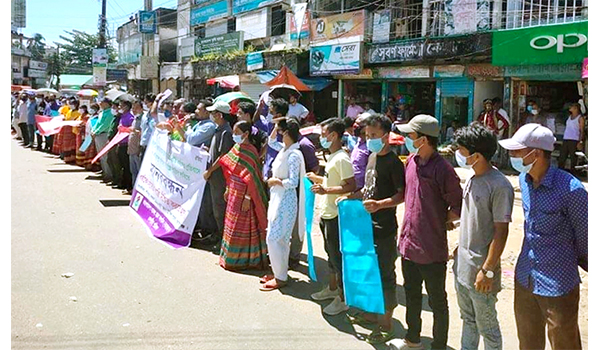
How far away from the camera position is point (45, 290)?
5352 mm

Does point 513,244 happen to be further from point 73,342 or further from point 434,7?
point 434,7

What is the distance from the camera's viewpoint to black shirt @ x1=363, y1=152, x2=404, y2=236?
4355 mm

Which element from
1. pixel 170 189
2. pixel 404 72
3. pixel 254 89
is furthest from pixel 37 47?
pixel 170 189

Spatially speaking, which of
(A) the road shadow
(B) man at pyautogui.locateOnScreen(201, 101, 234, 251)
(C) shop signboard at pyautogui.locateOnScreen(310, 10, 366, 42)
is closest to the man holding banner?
(B) man at pyautogui.locateOnScreen(201, 101, 234, 251)

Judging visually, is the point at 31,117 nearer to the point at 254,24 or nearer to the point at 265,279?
the point at 254,24

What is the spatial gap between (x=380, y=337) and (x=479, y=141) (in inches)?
69.7

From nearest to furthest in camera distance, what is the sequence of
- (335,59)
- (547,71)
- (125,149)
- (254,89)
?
1. (125,149)
2. (547,71)
3. (335,59)
4. (254,89)

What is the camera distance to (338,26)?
19.9 metres

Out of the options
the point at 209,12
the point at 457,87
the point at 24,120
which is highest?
the point at 209,12

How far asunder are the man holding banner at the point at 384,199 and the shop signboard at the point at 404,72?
1274 cm

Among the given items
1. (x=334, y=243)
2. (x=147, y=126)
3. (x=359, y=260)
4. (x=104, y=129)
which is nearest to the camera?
(x=359, y=260)

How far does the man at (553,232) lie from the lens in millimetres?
3113

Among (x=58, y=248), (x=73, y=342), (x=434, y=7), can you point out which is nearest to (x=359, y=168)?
(x=73, y=342)

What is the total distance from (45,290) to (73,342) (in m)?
1.30
